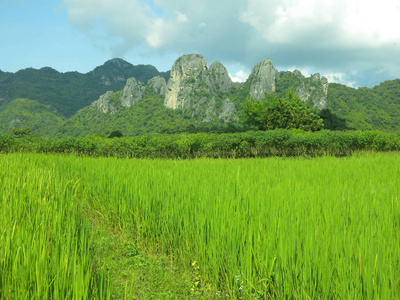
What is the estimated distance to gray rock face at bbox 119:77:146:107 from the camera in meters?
117

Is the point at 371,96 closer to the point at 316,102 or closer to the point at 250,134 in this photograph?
the point at 316,102

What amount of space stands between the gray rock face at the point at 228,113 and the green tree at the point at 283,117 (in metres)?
45.6

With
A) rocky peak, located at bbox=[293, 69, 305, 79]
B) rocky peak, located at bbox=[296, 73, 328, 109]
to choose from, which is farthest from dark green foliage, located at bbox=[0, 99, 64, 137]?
rocky peak, located at bbox=[293, 69, 305, 79]

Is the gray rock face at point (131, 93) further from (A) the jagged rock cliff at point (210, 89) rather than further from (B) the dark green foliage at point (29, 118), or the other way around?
(B) the dark green foliage at point (29, 118)

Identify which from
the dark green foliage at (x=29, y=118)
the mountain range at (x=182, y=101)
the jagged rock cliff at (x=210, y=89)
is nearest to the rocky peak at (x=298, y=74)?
the jagged rock cliff at (x=210, y=89)

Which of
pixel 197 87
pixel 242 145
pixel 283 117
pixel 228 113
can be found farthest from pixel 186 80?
pixel 242 145

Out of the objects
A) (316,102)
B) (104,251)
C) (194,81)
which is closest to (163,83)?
(194,81)

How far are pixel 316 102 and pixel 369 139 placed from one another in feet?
234

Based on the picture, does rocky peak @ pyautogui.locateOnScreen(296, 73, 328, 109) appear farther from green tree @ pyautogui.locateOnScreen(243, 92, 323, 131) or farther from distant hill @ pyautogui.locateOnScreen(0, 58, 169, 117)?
distant hill @ pyautogui.locateOnScreen(0, 58, 169, 117)

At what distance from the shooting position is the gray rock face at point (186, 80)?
113938 mm

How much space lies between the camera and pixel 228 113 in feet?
301

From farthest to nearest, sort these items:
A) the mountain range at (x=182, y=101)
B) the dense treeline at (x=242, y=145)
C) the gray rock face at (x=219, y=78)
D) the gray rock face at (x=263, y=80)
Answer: the gray rock face at (x=219, y=78) < the gray rock face at (x=263, y=80) < the mountain range at (x=182, y=101) < the dense treeline at (x=242, y=145)

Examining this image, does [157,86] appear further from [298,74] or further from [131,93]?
[298,74]

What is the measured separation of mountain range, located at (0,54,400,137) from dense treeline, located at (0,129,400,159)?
49.6 m
